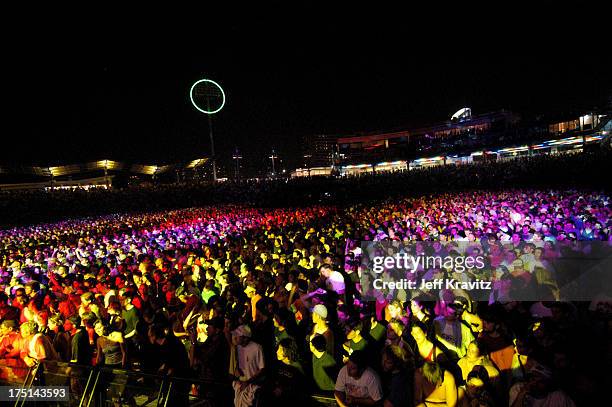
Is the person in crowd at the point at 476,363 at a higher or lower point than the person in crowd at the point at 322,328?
lower

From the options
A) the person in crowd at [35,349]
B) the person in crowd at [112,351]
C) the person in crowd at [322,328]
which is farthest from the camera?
the person in crowd at [35,349]

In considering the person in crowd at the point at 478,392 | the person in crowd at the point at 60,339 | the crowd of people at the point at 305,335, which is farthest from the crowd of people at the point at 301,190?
the person in crowd at the point at 60,339

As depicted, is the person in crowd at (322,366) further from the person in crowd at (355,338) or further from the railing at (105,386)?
the railing at (105,386)

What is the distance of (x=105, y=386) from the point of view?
4.80 metres

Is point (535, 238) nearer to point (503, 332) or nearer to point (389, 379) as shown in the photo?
point (503, 332)

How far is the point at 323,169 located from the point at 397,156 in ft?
70.1

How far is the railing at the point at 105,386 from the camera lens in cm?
450

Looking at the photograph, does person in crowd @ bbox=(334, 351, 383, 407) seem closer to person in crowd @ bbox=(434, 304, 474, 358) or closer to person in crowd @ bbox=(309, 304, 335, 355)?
person in crowd @ bbox=(309, 304, 335, 355)

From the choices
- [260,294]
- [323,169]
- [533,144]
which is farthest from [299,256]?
[323,169]

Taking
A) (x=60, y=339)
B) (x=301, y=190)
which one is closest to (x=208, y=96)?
(x=301, y=190)

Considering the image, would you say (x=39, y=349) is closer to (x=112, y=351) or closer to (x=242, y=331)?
(x=112, y=351)

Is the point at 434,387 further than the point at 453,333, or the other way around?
the point at 453,333

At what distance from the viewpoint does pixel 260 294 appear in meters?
6.31

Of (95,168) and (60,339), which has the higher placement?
(95,168)
